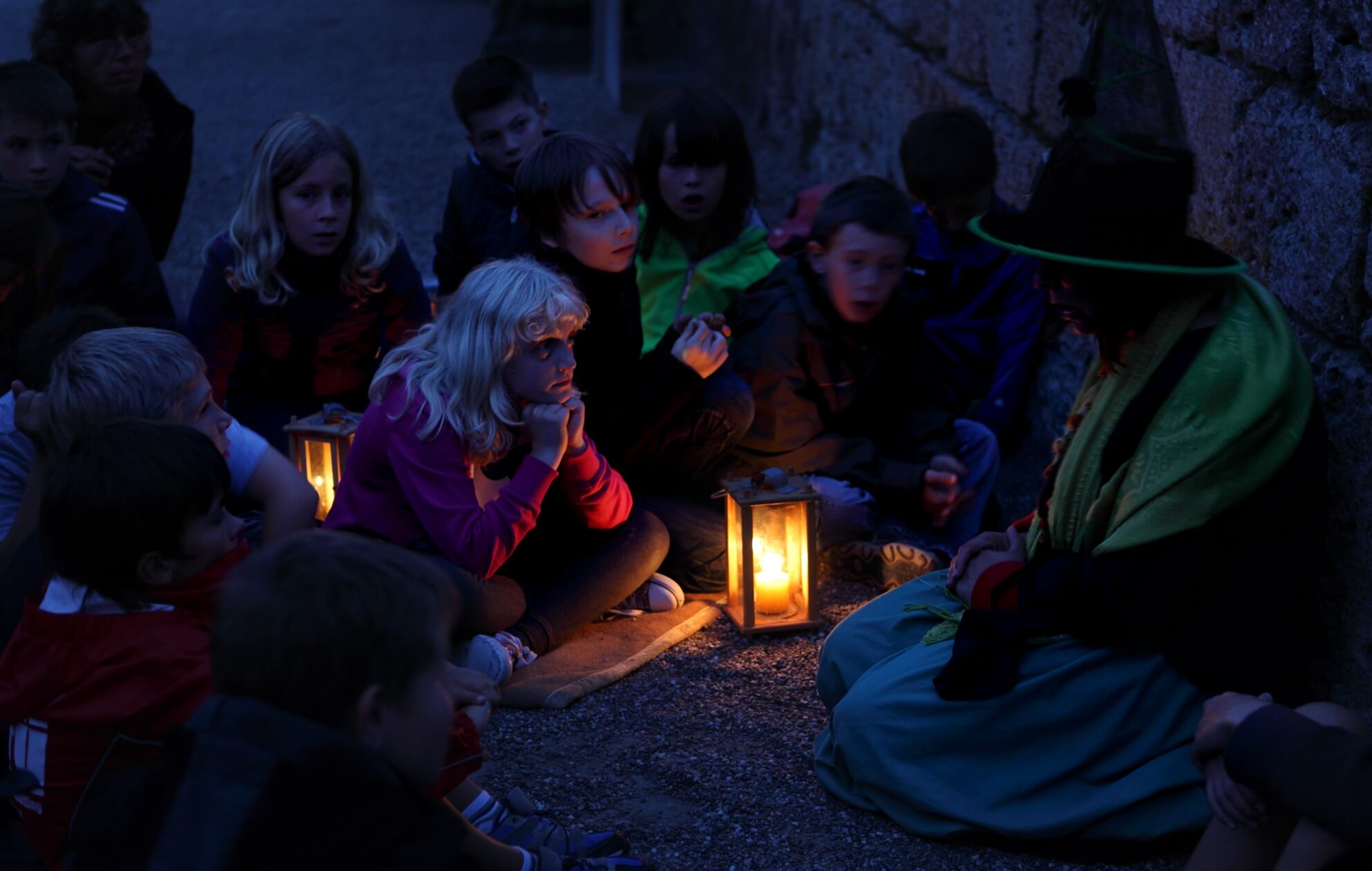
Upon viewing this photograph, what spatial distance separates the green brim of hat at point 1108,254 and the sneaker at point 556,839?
133 centimetres

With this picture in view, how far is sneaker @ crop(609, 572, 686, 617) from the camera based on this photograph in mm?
3758

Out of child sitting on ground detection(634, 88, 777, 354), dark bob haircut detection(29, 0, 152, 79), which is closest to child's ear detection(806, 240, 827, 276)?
child sitting on ground detection(634, 88, 777, 354)

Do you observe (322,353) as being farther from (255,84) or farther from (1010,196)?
(255,84)

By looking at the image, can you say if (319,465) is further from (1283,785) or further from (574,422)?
(1283,785)

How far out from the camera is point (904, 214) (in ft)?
12.8

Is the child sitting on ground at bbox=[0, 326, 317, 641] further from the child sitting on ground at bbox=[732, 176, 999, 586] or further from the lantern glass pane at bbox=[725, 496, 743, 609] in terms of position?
the child sitting on ground at bbox=[732, 176, 999, 586]

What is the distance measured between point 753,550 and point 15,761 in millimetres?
1871

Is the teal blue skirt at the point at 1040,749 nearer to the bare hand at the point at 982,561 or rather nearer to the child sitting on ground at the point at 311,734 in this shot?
the bare hand at the point at 982,561

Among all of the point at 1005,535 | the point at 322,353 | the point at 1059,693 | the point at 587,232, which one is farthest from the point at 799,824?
the point at 322,353

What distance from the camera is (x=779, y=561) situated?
3592 mm

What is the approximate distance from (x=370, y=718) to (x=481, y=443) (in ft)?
5.13

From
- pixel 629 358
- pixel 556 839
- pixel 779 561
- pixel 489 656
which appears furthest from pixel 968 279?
pixel 556 839

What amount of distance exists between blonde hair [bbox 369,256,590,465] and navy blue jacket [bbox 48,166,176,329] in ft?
5.12

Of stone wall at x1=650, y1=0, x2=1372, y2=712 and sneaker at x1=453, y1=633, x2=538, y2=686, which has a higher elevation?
stone wall at x1=650, y1=0, x2=1372, y2=712
